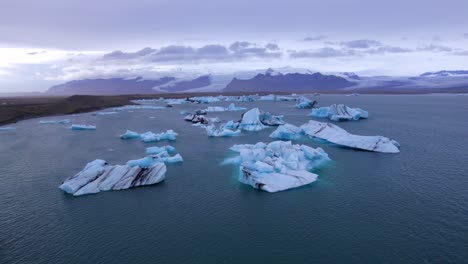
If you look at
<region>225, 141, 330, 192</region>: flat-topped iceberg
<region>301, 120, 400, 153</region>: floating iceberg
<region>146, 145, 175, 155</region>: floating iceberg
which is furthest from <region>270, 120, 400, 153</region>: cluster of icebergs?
<region>146, 145, 175, 155</region>: floating iceberg

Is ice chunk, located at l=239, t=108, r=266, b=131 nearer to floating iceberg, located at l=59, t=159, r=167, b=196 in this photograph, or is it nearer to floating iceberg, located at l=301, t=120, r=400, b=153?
floating iceberg, located at l=301, t=120, r=400, b=153

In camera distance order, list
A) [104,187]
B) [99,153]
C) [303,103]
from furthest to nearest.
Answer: [303,103], [99,153], [104,187]

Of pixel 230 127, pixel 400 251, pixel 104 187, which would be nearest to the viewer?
pixel 400 251

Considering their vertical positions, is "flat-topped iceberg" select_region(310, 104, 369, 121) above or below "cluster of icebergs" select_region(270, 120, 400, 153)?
above

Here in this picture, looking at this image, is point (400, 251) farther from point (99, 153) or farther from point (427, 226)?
point (99, 153)

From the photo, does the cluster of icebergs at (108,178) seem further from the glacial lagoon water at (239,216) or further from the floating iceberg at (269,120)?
the floating iceberg at (269,120)

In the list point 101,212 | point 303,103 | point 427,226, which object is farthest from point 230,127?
point 303,103
